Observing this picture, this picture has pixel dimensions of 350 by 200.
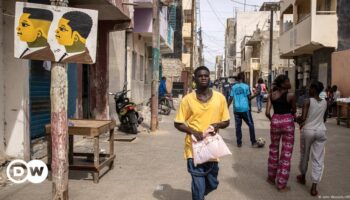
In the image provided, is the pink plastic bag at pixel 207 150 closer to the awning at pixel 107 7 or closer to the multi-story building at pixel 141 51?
the awning at pixel 107 7

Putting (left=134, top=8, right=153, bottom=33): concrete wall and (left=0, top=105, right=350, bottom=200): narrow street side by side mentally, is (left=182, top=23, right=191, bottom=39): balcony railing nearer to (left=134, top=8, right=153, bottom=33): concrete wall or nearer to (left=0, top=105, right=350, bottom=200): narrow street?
(left=134, top=8, right=153, bottom=33): concrete wall

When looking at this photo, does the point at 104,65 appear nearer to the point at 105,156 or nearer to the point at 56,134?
the point at 105,156

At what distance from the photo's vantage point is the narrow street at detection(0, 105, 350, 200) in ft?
19.8

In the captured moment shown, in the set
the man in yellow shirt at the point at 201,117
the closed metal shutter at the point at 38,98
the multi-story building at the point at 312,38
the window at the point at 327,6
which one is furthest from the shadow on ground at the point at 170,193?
the window at the point at 327,6

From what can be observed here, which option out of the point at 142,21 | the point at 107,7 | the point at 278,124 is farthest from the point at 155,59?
the point at 278,124

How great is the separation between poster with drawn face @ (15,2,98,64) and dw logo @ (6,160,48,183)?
2505 mm

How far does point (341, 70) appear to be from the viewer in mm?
19047

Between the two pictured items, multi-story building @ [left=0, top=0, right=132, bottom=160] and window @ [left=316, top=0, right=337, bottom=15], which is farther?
window @ [left=316, top=0, right=337, bottom=15]

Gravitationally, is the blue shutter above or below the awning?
below

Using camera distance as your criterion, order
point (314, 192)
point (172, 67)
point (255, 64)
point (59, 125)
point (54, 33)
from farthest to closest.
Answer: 1. point (255, 64)
2. point (172, 67)
3. point (314, 192)
4. point (59, 125)
5. point (54, 33)

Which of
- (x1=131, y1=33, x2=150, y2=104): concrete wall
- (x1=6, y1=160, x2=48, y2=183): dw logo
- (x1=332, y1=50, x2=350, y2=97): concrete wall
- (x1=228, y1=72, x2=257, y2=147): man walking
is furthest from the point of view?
(x1=131, y1=33, x2=150, y2=104): concrete wall

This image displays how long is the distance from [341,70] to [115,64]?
→ 10.0 m

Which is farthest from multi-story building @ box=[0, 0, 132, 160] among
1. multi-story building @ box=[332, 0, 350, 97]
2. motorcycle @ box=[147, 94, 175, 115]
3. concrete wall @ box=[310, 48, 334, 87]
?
concrete wall @ box=[310, 48, 334, 87]

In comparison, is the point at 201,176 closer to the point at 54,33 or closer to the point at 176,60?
the point at 54,33
